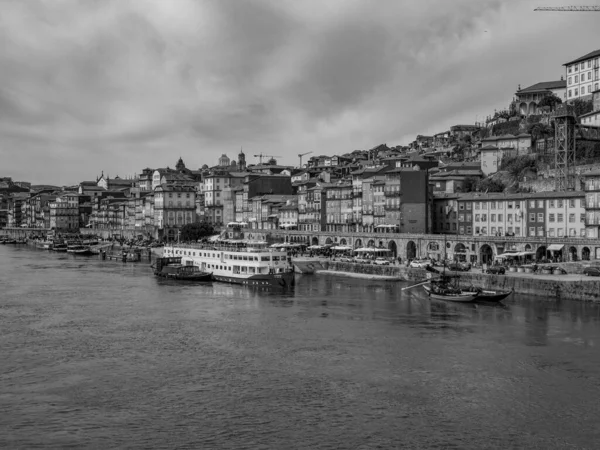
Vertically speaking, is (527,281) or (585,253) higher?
(585,253)

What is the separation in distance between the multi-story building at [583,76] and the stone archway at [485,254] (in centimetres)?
4347

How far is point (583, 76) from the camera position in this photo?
10769cm

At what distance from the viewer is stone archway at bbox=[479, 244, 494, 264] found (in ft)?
244

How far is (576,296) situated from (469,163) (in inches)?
2017

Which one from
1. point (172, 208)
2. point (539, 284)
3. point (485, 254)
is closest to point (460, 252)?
point (485, 254)

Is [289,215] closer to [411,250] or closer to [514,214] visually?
[411,250]

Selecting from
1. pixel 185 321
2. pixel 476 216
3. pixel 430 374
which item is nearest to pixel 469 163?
pixel 476 216

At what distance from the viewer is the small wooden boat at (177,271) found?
76394mm

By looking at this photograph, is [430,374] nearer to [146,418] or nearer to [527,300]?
[146,418]

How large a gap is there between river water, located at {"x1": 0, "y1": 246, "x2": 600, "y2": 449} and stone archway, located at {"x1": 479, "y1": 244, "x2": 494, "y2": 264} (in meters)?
20.1

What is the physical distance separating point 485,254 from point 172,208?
8690 centimetres

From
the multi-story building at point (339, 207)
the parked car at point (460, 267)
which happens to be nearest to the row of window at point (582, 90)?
the multi-story building at point (339, 207)

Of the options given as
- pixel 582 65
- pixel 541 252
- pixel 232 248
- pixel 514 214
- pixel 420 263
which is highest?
pixel 582 65

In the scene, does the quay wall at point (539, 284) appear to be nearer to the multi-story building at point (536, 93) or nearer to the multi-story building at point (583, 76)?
the multi-story building at point (583, 76)
